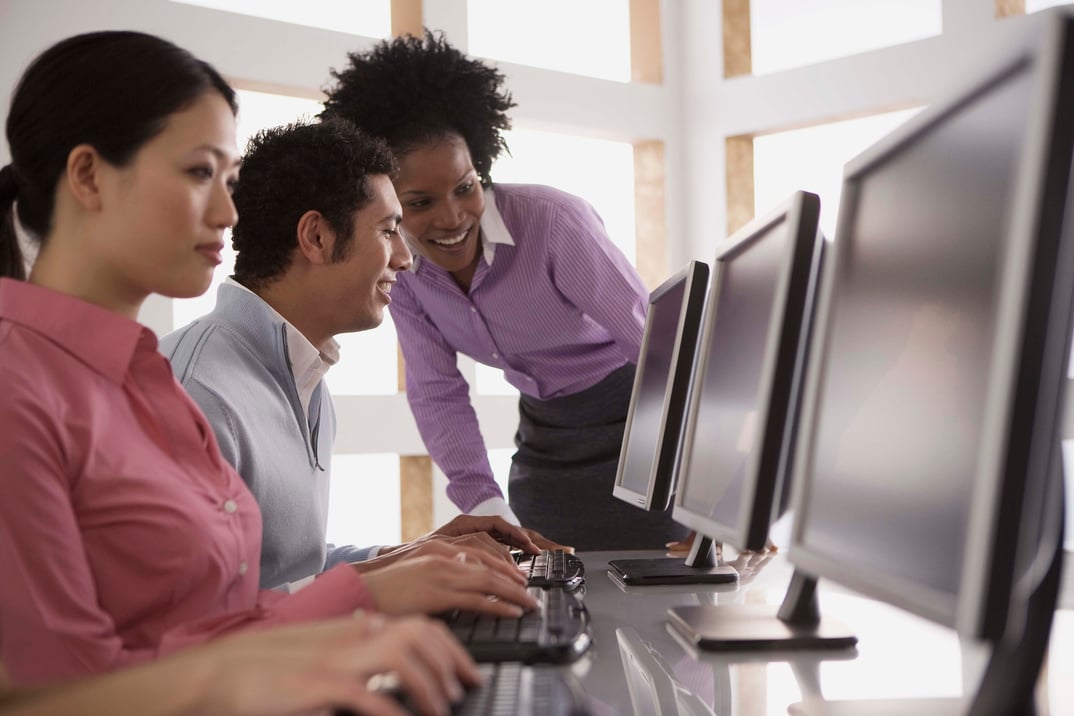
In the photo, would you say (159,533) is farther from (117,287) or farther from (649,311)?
(649,311)

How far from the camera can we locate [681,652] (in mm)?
1026

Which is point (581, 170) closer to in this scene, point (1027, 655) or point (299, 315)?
point (299, 315)

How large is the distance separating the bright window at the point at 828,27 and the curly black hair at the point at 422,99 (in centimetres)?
275

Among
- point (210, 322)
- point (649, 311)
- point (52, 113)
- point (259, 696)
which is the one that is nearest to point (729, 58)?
point (649, 311)

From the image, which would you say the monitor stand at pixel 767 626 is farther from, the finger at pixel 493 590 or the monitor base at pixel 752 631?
the finger at pixel 493 590

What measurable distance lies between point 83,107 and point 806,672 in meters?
0.87

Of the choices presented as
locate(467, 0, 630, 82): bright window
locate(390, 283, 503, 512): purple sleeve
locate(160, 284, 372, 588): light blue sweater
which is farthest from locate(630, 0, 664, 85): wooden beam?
locate(160, 284, 372, 588): light blue sweater

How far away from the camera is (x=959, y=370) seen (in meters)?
0.66

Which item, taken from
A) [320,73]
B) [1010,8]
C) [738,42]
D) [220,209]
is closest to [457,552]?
[220,209]

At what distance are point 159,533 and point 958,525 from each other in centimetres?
69

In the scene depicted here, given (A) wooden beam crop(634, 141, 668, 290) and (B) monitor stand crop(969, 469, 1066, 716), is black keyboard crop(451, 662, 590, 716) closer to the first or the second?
(B) monitor stand crop(969, 469, 1066, 716)

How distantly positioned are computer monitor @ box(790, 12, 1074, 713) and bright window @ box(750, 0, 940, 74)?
13.5 feet

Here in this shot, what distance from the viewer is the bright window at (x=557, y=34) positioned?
4.84 m

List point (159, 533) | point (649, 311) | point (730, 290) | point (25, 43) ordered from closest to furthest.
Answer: point (159, 533) < point (730, 290) < point (649, 311) < point (25, 43)
